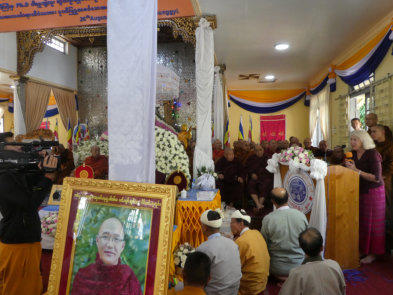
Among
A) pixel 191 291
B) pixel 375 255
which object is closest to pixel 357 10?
pixel 375 255

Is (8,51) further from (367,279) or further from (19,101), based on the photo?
(367,279)

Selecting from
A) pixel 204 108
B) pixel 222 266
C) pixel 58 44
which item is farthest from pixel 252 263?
pixel 58 44

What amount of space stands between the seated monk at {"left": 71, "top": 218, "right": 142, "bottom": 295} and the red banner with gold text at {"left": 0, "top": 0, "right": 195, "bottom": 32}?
9.79ft

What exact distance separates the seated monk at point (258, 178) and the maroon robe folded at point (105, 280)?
414 cm

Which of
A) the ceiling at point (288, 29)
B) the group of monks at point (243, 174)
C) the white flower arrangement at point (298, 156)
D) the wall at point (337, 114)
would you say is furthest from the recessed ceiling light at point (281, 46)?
the white flower arrangement at point (298, 156)

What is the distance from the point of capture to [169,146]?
154 inches

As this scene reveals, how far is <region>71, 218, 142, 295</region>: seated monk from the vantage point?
1437 millimetres

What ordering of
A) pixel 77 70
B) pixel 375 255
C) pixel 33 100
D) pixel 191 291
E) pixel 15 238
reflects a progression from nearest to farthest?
pixel 191 291, pixel 15 238, pixel 375 255, pixel 33 100, pixel 77 70

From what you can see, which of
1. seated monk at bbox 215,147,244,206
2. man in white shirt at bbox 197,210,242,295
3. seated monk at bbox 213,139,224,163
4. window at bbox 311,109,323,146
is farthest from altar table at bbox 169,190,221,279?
window at bbox 311,109,323,146

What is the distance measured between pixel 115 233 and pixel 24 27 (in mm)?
3374

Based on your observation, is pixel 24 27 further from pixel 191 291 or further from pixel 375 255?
pixel 375 255

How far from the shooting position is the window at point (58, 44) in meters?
8.35

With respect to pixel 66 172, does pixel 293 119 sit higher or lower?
higher

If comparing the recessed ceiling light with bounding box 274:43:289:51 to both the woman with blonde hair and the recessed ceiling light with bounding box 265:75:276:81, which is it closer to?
the recessed ceiling light with bounding box 265:75:276:81
